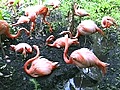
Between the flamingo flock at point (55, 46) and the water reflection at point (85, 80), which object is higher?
the flamingo flock at point (55, 46)

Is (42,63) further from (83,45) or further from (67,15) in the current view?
(67,15)

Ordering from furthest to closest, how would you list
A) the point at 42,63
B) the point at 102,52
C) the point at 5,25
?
the point at 102,52, the point at 5,25, the point at 42,63

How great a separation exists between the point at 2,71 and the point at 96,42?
0.74m

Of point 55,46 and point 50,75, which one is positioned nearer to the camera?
point 50,75

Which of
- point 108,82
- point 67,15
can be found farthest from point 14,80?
point 67,15

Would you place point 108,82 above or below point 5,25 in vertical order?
below

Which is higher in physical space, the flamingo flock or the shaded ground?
the flamingo flock

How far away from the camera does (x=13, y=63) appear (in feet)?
Answer: 6.02

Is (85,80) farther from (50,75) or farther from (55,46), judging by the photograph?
(55,46)

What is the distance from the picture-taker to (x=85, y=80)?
5.56ft

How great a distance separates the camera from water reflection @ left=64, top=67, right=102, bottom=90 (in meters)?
1.65

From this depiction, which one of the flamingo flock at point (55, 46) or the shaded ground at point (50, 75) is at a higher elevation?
the flamingo flock at point (55, 46)

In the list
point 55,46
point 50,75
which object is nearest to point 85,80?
point 50,75

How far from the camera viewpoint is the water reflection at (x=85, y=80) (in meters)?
1.65
